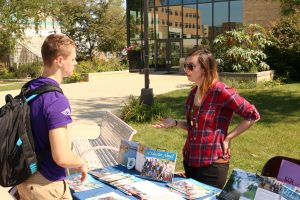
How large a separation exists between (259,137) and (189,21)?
21.3 m

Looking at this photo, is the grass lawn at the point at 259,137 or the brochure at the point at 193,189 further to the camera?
the grass lawn at the point at 259,137

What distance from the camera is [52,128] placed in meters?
2.51

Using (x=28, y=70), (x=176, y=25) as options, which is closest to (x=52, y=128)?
(x=176, y=25)

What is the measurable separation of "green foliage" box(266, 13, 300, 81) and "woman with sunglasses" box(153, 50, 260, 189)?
654 inches

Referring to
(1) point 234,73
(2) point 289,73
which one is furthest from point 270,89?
(2) point 289,73

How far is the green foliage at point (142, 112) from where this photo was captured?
9.58 meters

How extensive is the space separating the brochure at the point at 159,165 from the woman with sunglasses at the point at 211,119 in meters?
0.18

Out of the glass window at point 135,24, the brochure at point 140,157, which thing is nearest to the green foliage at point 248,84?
the brochure at point 140,157

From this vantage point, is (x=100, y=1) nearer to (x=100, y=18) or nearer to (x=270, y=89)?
(x=100, y=18)

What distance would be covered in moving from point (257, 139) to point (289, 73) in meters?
13.0

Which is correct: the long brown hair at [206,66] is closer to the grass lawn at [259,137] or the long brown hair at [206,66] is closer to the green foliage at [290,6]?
the grass lawn at [259,137]

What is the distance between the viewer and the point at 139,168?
12.4ft

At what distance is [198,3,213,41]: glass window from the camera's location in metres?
27.1

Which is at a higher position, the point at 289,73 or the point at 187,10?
the point at 187,10
